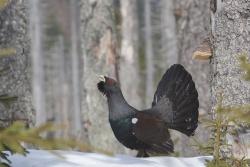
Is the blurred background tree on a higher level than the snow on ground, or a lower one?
higher

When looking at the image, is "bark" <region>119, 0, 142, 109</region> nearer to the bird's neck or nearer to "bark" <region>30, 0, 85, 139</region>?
the bird's neck

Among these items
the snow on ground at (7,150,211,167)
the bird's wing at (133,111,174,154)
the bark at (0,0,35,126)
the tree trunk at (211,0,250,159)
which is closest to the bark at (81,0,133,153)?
the bark at (0,0,35,126)

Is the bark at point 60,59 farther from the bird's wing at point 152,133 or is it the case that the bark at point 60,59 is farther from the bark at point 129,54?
the bird's wing at point 152,133

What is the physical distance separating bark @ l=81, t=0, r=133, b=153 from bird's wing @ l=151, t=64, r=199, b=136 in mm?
4408

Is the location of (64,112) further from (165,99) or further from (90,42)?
(165,99)

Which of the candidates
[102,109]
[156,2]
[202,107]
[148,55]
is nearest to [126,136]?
[202,107]

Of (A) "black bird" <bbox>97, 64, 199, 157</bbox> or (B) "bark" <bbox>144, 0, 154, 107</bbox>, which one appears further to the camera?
(B) "bark" <bbox>144, 0, 154, 107</bbox>

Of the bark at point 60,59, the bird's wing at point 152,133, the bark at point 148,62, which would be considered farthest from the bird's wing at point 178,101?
the bark at point 148,62

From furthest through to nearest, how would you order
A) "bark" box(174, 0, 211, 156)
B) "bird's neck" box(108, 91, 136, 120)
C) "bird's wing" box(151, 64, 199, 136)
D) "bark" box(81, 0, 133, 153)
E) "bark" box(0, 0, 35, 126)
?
"bark" box(81, 0, 133, 153)
"bark" box(174, 0, 211, 156)
"bark" box(0, 0, 35, 126)
"bird's wing" box(151, 64, 199, 136)
"bird's neck" box(108, 91, 136, 120)

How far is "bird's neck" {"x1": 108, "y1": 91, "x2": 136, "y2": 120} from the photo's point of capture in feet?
18.6

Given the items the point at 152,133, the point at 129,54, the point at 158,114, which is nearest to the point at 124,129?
the point at 152,133

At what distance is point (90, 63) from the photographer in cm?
1148

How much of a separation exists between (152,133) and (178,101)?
54 centimetres

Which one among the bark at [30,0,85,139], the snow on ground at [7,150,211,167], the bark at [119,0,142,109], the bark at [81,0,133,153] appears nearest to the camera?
the snow on ground at [7,150,211,167]
